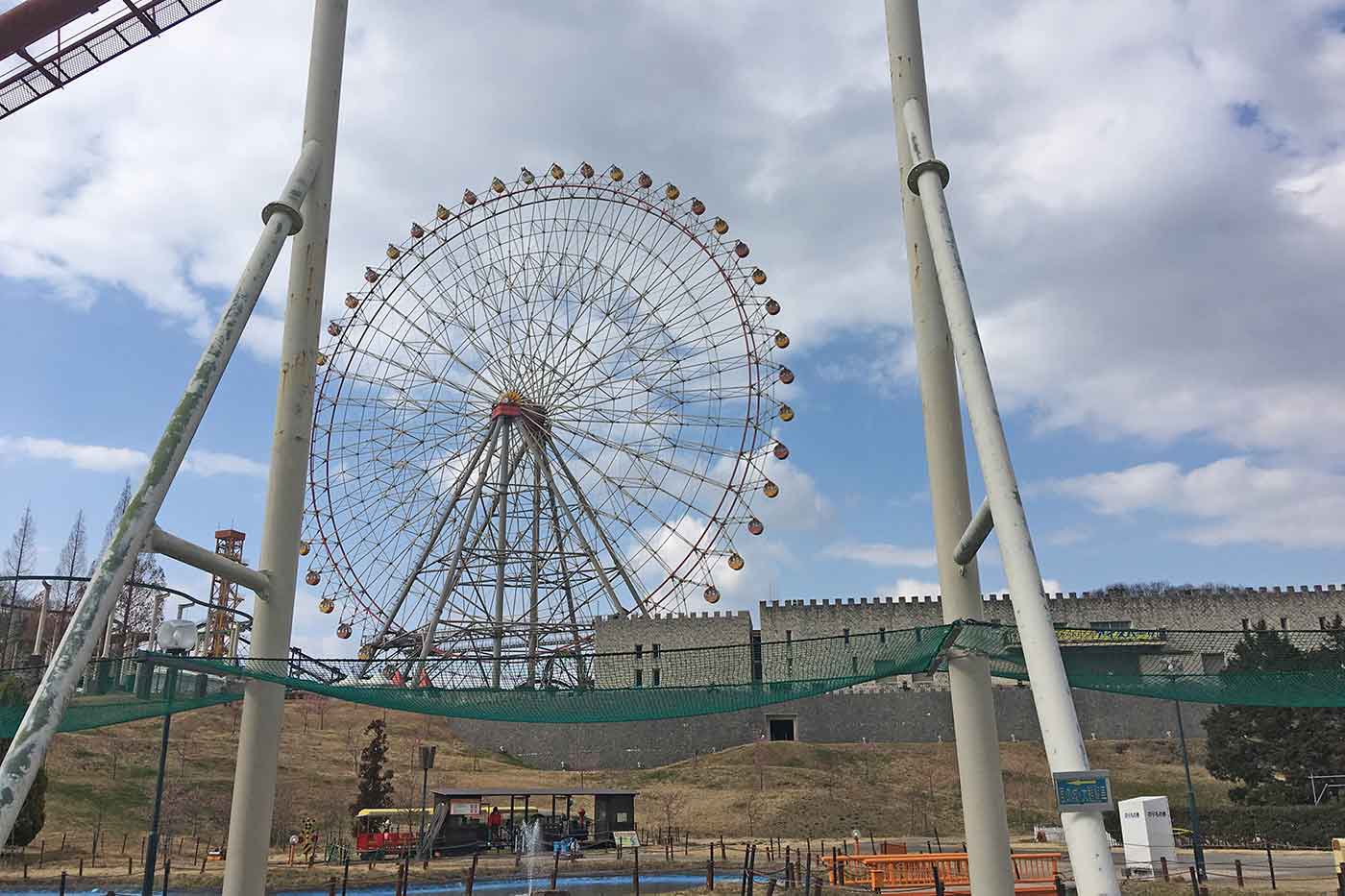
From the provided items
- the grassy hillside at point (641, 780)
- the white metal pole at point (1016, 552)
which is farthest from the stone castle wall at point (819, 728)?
the white metal pole at point (1016, 552)

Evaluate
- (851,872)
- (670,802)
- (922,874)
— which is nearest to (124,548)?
(922,874)

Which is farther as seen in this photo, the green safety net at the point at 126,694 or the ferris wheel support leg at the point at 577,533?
the ferris wheel support leg at the point at 577,533

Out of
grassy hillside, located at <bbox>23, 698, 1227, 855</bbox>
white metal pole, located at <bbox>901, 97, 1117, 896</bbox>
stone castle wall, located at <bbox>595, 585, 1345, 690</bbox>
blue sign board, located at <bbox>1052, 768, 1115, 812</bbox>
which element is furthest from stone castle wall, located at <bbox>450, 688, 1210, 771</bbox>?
blue sign board, located at <bbox>1052, 768, 1115, 812</bbox>

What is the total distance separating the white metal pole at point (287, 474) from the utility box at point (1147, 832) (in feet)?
76.4

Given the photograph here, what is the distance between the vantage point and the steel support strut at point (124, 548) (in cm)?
526

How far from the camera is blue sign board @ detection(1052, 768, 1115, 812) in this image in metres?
5.03

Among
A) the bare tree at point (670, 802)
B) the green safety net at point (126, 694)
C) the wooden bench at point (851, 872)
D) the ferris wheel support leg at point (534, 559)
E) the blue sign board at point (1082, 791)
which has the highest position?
the ferris wheel support leg at point (534, 559)

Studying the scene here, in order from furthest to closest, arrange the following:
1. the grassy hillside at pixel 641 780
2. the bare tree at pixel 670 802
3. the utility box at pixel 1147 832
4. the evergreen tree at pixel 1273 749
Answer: the bare tree at pixel 670 802 < the grassy hillside at pixel 641 780 < the evergreen tree at pixel 1273 749 < the utility box at pixel 1147 832

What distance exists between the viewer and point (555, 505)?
43.2 meters

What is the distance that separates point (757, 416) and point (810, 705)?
1001 inches

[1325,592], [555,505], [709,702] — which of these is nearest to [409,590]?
[555,505]

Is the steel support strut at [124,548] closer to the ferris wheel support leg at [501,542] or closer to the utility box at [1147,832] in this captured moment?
the utility box at [1147,832]

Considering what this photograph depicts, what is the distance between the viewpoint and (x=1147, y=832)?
82.9ft

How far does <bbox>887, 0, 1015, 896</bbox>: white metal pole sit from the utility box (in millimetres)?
21052
